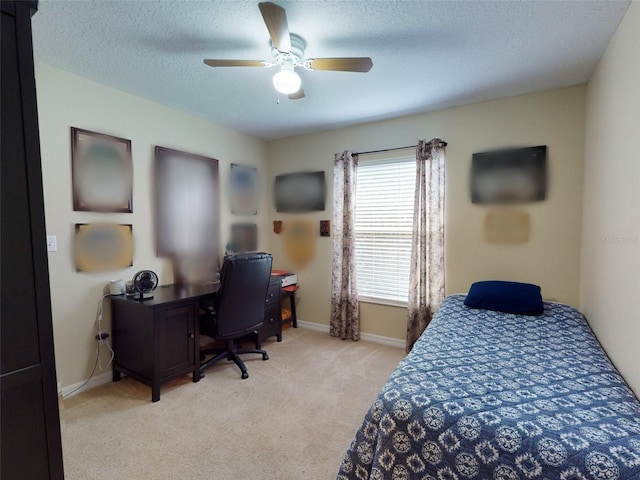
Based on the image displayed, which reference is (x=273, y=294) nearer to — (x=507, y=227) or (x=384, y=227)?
(x=384, y=227)

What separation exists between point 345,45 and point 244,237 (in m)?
2.58

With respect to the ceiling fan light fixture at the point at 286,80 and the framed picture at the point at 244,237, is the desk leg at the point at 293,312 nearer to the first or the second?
the framed picture at the point at 244,237

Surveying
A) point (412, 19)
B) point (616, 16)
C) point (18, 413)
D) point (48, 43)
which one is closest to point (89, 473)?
point (18, 413)

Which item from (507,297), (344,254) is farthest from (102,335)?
(507,297)

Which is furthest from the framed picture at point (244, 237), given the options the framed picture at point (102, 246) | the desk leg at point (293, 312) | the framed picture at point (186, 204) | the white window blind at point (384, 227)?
the white window blind at point (384, 227)

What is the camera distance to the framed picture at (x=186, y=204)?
3047 millimetres

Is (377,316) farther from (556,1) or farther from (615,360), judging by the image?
(556,1)

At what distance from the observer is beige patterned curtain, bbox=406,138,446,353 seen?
313 cm

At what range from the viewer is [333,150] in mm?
3832

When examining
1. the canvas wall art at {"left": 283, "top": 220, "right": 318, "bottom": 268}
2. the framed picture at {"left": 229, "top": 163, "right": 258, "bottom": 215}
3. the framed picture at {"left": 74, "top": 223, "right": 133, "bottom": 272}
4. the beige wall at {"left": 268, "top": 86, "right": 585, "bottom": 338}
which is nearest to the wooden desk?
the framed picture at {"left": 74, "top": 223, "right": 133, "bottom": 272}

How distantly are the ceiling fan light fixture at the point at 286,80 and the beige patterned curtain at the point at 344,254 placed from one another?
1.73 m

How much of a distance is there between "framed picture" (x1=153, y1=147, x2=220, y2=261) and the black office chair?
31.4 inches

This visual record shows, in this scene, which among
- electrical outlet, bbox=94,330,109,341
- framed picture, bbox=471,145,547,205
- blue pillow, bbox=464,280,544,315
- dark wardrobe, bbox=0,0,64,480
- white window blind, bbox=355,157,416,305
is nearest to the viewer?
dark wardrobe, bbox=0,0,64,480

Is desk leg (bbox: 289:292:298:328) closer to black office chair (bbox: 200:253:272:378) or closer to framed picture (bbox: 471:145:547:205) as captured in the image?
black office chair (bbox: 200:253:272:378)
